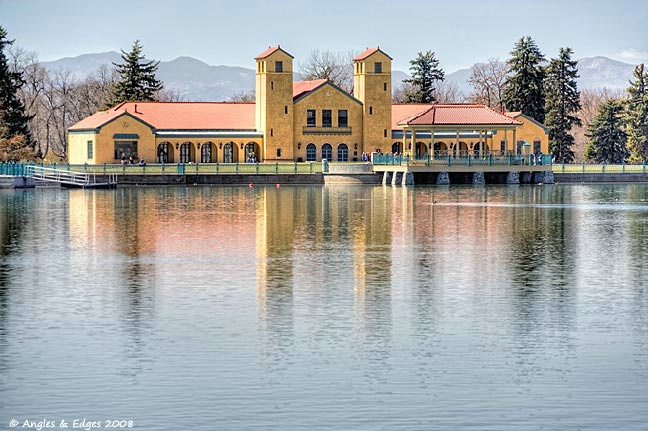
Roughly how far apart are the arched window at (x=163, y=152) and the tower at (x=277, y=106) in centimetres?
654

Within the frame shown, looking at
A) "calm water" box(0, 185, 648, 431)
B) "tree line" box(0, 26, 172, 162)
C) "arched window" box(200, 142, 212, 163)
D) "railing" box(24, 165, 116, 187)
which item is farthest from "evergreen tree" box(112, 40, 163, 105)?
"calm water" box(0, 185, 648, 431)

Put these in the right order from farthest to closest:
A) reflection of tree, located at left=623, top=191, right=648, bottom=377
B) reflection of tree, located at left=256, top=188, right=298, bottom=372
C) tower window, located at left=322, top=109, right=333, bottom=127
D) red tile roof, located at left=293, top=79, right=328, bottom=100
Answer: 1. red tile roof, located at left=293, top=79, right=328, bottom=100
2. tower window, located at left=322, top=109, right=333, bottom=127
3. reflection of tree, located at left=623, top=191, right=648, bottom=377
4. reflection of tree, located at left=256, top=188, right=298, bottom=372

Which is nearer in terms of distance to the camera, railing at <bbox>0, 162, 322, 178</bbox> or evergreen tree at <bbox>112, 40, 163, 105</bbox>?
→ railing at <bbox>0, 162, 322, 178</bbox>

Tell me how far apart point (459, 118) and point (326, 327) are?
59.9 meters

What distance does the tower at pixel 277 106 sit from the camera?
285 feet

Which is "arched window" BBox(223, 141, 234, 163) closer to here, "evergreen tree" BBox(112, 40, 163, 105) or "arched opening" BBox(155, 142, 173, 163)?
"arched opening" BBox(155, 142, 173, 163)

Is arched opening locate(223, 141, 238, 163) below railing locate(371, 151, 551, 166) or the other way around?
the other way around

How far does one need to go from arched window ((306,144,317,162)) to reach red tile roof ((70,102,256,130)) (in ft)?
13.3

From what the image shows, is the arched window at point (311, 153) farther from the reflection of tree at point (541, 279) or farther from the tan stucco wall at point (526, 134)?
the reflection of tree at point (541, 279)

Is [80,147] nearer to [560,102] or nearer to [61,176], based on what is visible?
[61,176]

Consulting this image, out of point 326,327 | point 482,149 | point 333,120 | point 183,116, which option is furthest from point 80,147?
point 326,327

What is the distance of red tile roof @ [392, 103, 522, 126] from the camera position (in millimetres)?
78688

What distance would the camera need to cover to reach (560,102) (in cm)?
9938

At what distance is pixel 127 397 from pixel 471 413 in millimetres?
4323
